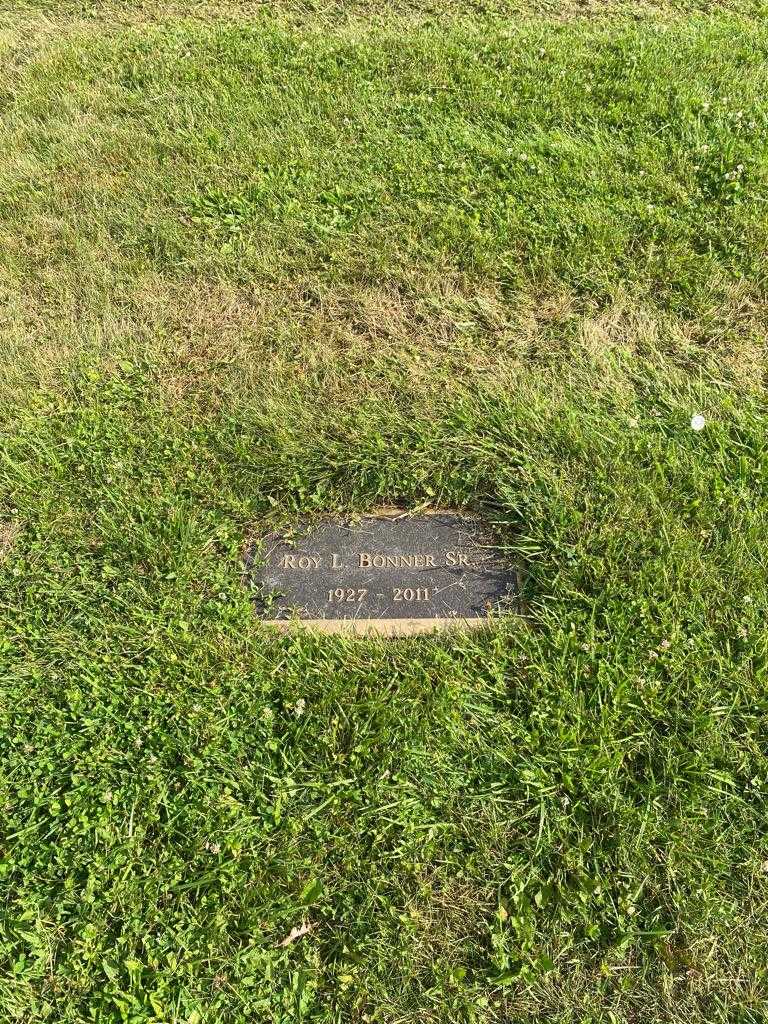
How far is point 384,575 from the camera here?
2.85 m

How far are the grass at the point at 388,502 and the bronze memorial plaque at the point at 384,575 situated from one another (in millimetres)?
96

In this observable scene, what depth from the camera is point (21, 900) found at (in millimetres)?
2189

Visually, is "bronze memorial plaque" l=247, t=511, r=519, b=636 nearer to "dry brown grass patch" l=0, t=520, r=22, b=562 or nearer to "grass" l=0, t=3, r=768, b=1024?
"grass" l=0, t=3, r=768, b=1024

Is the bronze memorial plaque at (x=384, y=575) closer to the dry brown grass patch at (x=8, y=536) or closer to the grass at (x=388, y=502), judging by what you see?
the grass at (x=388, y=502)

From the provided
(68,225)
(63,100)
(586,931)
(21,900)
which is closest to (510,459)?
(586,931)

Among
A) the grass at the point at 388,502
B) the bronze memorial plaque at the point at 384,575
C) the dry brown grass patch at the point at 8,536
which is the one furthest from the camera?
the dry brown grass patch at the point at 8,536

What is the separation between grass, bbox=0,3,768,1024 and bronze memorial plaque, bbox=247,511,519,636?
0.31ft

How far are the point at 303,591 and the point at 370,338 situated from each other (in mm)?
1390

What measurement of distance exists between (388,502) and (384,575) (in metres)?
0.37

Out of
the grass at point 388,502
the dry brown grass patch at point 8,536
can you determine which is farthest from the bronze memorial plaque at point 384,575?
the dry brown grass patch at point 8,536

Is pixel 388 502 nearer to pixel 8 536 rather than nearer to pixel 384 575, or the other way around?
pixel 384 575

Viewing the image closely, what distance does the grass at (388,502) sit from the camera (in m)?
2.14

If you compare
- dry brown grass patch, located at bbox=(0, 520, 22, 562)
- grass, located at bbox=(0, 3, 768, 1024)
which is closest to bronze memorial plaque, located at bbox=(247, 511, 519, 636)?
grass, located at bbox=(0, 3, 768, 1024)

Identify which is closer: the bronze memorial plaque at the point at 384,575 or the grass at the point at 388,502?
the grass at the point at 388,502
